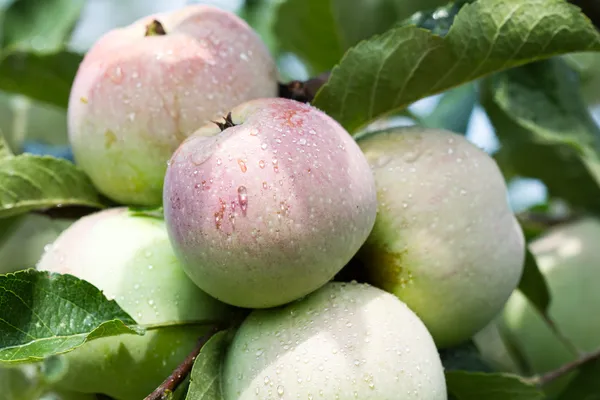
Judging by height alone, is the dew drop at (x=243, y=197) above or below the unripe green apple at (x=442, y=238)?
above

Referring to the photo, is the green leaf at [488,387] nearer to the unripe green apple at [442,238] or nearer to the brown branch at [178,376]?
the unripe green apple at [442,238]

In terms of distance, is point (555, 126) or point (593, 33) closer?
point (593, 33)

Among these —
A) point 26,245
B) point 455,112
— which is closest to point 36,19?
point 26,245

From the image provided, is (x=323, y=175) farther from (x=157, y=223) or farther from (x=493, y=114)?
(x=493, y=114)

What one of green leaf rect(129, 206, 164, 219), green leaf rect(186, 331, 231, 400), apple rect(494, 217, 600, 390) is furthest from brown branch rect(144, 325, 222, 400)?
apple rect(494, 217, 600, 390)

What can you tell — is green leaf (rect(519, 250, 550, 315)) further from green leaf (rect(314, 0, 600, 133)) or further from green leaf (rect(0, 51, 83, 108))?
green leaf (rect(0, 51, 83, 108))

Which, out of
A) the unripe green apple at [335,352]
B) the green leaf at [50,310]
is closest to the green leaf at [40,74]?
the green leaf at [50,310]

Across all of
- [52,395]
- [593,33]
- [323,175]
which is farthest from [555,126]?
[52,395]
